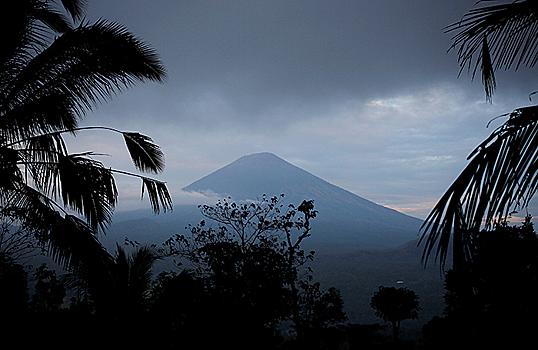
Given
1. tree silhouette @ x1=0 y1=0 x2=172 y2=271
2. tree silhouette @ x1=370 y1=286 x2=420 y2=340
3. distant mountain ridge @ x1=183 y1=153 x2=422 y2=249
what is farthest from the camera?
distant mountain ridge @ x1=183 y1=153 x2=422 y2=249

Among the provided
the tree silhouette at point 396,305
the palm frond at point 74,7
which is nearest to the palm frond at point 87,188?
the palm frond at point 74,7

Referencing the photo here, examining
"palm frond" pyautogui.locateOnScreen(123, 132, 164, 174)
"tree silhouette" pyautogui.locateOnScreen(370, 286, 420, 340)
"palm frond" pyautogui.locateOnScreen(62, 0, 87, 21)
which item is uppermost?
"palm frond" pyautogui.locateOnScreen(62, 0, 87, 21)

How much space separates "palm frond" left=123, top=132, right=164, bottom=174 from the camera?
14.1 feet

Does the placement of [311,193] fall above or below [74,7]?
above

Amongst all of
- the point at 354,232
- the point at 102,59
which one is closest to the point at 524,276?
the point at 102,59

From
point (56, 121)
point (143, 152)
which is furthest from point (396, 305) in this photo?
point (56, 121)

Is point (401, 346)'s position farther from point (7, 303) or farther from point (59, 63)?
point (59, 63)

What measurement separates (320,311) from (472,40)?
899 cm

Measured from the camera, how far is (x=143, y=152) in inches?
172

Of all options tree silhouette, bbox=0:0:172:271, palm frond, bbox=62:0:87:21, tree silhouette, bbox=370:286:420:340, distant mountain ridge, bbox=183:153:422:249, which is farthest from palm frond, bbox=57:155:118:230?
distant mountain ridge, bbox=183:153:422:249

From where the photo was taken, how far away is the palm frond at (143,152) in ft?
14.1

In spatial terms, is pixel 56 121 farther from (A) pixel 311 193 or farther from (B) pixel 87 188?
(A) pixel 311 193

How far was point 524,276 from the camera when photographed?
21.5 ft

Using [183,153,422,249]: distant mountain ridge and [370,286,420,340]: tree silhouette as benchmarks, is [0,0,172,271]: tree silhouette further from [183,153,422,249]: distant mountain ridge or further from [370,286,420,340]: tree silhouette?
[183,153,422,249]: distant mountain ridge
